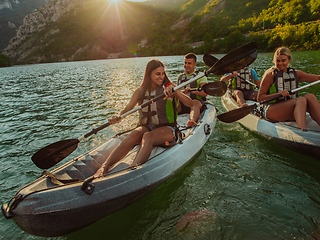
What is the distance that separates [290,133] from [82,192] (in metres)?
3.93

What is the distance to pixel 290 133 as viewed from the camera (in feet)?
12.7

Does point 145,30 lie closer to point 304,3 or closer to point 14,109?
point 304,3

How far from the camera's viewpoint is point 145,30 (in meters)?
126

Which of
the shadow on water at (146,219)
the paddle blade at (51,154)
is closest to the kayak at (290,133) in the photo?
the shadow on water at (146,219)

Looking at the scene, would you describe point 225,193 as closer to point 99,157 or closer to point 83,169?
point 99,157

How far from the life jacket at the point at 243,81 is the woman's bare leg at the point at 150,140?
13.9 ft

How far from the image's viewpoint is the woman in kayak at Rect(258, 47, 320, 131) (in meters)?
3.84

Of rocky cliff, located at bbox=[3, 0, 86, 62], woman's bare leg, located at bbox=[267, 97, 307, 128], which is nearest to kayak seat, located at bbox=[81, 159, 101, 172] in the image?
woman's bare leg, located at bbox=[267, 97, 307, 128]

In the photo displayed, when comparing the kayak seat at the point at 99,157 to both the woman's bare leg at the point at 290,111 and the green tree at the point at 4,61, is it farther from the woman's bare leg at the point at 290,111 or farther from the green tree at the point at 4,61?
the green tree at the point at 4,61

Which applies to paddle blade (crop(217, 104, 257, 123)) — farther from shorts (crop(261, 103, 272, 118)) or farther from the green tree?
the green tree

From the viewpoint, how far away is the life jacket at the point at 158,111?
353cm

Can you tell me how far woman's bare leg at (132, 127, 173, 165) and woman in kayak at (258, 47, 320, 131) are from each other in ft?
8.03

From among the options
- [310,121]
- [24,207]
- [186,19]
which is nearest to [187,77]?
[310,121]

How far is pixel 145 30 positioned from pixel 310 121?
136 m
